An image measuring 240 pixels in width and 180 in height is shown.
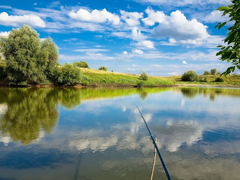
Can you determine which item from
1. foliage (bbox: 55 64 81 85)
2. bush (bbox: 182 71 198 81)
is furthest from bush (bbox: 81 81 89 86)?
bush (bbox: 182 71 198 81)

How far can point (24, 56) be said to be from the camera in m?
49.7

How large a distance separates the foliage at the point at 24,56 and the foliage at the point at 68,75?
5025mm

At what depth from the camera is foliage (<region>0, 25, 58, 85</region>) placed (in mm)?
48525

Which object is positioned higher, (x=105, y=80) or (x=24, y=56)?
(x=24, y=56)

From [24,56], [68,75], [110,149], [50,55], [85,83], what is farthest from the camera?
[85,83]

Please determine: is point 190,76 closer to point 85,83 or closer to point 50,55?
point 85,83

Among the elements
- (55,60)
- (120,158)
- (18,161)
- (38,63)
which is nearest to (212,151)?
(120,158)

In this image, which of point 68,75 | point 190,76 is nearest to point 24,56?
point 68,75

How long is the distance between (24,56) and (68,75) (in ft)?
46.9

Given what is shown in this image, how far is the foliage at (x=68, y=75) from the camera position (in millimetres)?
58594

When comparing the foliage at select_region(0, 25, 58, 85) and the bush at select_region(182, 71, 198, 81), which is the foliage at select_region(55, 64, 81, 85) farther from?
the bush at select_region(182, 71, 198, 81)

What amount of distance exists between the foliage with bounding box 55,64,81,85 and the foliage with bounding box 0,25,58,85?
502 cm

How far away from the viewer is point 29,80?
53625mm

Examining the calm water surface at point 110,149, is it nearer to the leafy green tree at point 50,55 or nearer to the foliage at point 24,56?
the foliage at point 24,56
